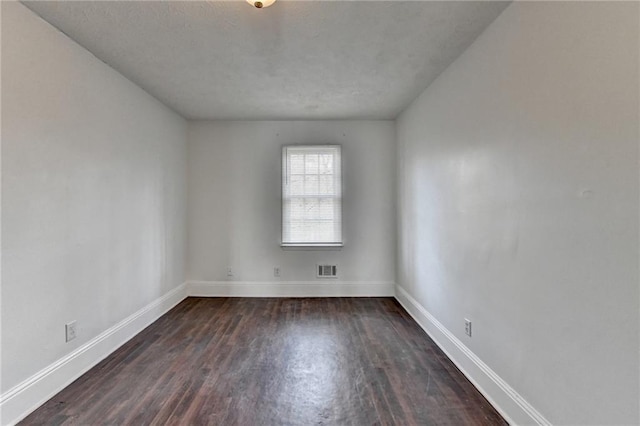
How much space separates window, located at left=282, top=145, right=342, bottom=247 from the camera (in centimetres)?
424

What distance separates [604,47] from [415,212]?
229 centimetres

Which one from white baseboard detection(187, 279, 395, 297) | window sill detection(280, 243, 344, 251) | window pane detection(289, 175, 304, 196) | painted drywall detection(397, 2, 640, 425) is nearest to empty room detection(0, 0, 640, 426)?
painted drywall detection(397, 2, 640, 425)

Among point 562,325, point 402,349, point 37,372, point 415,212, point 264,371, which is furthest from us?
point 415,212

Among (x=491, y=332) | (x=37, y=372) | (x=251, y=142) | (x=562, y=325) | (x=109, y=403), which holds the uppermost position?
(x=251, y=142)

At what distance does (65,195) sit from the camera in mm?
2143

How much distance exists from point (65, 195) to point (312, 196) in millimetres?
2723

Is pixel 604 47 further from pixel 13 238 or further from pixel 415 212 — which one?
pixel 13 238

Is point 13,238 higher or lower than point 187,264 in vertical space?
higher

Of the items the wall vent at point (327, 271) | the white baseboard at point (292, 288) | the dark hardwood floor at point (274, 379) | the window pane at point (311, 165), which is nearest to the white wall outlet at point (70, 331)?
the dark hardwood floor at point (274, 379)

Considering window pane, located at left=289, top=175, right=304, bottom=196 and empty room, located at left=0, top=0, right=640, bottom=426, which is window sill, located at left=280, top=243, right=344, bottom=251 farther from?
empty room, located at left=0, top=0, right=640, bottom=426

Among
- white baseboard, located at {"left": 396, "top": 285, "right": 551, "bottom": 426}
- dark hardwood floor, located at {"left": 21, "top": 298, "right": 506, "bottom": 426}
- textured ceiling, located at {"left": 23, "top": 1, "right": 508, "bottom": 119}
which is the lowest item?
dark hardwood floor, located at {"left": 21, "top": 298, "right": 506, "bottom": 426}

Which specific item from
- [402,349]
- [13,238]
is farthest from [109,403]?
[402,349]

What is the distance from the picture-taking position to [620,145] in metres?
1.16

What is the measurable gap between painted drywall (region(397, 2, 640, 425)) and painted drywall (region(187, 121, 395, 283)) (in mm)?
1757
